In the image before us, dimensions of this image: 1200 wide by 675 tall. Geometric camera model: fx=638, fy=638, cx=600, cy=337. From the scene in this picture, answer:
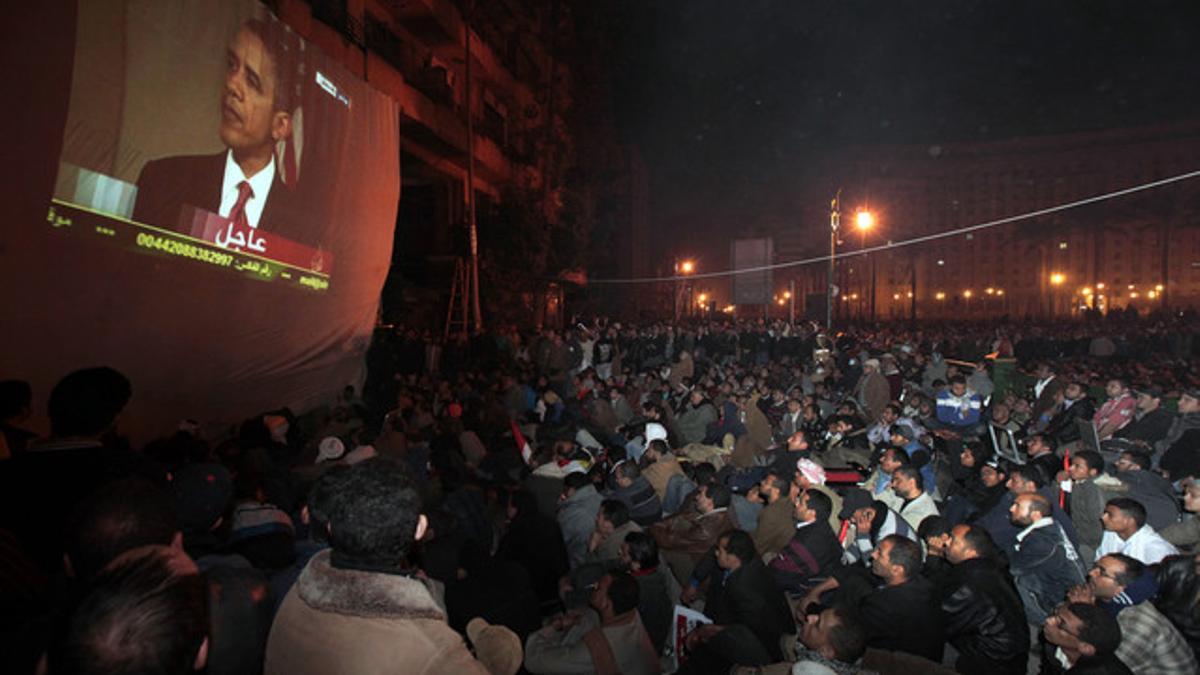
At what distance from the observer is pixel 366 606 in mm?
1556

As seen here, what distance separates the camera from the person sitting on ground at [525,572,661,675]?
3.15 m

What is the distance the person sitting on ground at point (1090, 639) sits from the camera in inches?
117

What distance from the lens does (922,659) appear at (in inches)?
121

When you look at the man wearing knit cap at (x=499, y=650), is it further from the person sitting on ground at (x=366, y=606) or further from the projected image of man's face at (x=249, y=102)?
the projected image of man's face at (x=249, y=102)

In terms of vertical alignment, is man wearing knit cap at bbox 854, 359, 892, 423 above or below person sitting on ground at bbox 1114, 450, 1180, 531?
above

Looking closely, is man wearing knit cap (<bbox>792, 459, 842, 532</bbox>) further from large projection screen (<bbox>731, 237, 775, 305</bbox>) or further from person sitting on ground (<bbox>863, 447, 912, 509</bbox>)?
large projection screen (<bbox>731, 237, 775, 305</bbox>)

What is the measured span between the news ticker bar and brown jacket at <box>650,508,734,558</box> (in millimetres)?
5055

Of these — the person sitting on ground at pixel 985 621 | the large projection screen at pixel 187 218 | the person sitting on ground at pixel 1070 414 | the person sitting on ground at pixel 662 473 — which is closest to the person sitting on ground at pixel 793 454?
the person sitting on ground at pixel 662 473

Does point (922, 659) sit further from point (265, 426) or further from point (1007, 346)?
point (1007, 346)

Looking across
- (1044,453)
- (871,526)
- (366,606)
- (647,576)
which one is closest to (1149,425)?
(1044,453)

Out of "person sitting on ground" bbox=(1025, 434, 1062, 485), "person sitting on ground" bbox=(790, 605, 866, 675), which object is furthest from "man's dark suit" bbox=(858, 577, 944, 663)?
"person sitting on ground" bbox=(1025, 434, 1062, 485)

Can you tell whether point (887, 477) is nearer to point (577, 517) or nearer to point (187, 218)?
point (577, 517)

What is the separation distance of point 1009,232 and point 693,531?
79.5m

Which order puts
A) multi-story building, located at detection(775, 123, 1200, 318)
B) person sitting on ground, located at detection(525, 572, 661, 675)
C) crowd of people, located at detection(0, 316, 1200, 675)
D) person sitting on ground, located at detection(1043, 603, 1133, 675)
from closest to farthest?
1. crowd of people, located at detection(0, 316, 1200, 675)
2. person sitting on ground, located at detection(1043, 603, 1133, 675)
3. person sitting on ground, located at detection(525, 572, 661, 675)
4. multi-story building, located at detection(775, 123, 1200, 318)
